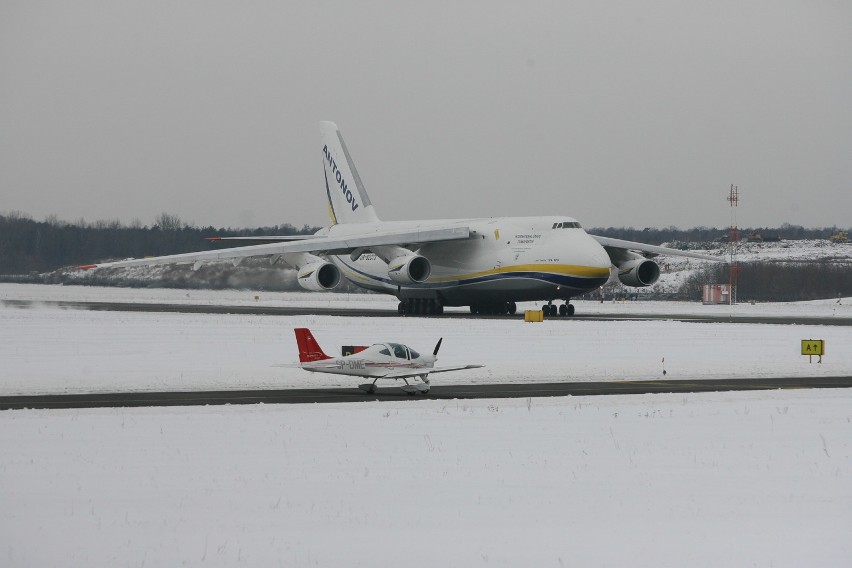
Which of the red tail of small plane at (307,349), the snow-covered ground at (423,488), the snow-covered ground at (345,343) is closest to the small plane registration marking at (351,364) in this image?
the red tail of small plane at (307,349)

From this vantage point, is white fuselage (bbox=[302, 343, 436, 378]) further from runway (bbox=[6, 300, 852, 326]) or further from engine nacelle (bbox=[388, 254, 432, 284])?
engine nacelle (bbox=[388, 254, 432, 284])

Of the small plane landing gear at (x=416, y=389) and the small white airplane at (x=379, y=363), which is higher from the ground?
the small white airplane at (x=379, y=363)

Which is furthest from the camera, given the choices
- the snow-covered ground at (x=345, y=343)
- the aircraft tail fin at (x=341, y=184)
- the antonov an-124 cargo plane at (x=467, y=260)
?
the aircraft tail fin at (x=341, y=184)

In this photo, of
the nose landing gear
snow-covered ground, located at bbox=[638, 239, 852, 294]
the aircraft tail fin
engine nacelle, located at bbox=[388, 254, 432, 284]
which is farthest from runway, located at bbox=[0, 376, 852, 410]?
snow-covered ground, located at bbox=[638, 239, 852, 294]

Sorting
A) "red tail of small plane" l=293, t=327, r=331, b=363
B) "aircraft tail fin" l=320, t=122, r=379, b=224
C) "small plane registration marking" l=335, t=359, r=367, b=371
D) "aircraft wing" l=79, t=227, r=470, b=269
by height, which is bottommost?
"small plane registration marking" l=335, t=359, r=367, b=371

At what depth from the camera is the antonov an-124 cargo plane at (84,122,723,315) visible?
152 ft

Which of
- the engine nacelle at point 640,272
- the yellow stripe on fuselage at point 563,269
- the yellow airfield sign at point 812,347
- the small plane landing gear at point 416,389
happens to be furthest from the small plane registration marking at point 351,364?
the engine nacelle at point 640,272

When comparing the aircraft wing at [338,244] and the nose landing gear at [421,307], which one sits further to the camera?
the nose landing gear at [421,307]

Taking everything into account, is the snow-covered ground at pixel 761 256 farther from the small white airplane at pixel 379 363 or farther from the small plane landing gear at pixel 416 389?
the small white airplane at pixel 379 363

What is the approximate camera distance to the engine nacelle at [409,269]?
48.8 metres

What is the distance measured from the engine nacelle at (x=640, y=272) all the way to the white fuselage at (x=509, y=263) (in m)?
5.28

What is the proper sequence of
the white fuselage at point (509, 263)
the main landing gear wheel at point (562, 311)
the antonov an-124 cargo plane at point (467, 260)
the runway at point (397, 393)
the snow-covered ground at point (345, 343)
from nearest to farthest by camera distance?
the runway at point (397, 393), the snow-covered ground at point (345, 343), the white fuselage at point (509, 263), the antonov an-124 cargo plane at point (467, 260), the main landing gear wheel at point (562, 311)

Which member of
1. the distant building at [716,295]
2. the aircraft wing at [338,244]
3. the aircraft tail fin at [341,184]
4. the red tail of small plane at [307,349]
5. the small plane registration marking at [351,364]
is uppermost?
the aircraft tail fin at [341,184]

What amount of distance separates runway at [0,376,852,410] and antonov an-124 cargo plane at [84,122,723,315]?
20.0 metres
